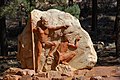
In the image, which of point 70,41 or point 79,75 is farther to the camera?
point 70,41

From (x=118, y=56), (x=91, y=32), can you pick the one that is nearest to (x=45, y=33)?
(x=118, y=56)

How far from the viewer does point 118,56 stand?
18328 millimetres

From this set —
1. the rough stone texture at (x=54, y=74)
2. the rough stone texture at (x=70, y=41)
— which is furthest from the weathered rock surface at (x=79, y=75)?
the rough stone texture at (x=70, y=41)

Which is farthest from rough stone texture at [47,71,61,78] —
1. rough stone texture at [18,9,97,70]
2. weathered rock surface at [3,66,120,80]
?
rough stone texture at [18,9,97,70]

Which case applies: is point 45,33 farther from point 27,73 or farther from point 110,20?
point 110,20

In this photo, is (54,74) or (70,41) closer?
(54,74)

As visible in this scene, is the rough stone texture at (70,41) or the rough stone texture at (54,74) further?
the rough stone texture at (70,41)

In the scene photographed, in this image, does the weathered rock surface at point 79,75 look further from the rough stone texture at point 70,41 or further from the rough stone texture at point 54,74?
the rough stone texture at point 70,41

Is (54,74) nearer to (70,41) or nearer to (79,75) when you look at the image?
(79,75)

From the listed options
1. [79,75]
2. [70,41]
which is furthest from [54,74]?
[70,41]

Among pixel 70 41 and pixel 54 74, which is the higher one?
pixel 70 41

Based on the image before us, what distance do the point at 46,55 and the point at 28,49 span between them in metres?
0.56

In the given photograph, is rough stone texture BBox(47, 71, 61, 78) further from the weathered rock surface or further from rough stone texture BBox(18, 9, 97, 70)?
rough stone texture BBox(18, 9, 97, 70)

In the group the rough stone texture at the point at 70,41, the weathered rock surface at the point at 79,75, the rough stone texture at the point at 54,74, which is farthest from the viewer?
the rough stone texture at the point at 70,41
